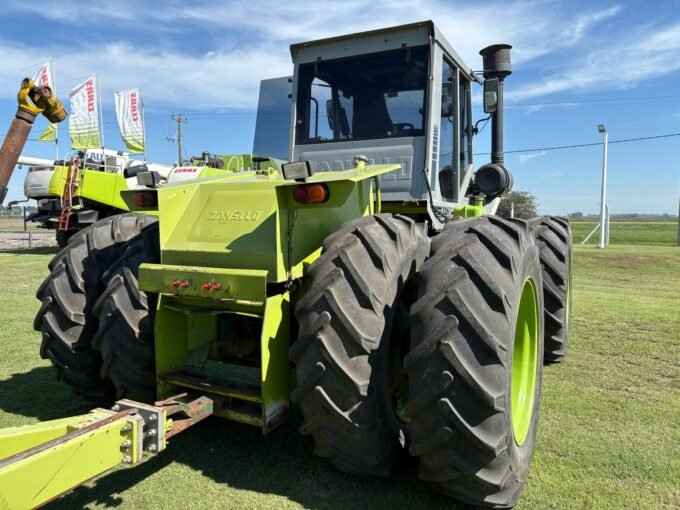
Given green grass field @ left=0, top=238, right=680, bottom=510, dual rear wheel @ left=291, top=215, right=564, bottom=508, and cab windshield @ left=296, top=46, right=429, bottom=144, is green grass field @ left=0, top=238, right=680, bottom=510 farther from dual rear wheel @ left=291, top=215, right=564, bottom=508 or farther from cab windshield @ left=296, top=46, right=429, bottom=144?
cab windshield @ left=296, top=46, right=429, bottom=144

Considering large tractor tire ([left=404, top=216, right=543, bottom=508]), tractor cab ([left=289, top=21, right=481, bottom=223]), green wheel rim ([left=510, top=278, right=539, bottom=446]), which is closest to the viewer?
large tractor tire ([left=404, top=216, right=543, bottom=508])


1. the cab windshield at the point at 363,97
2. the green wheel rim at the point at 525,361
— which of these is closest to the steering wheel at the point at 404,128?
the cab windshield at the point at 363,97

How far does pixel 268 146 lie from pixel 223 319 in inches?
110

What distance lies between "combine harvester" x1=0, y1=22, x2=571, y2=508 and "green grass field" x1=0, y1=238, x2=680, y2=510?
0.86 feet

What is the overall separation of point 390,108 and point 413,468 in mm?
2815

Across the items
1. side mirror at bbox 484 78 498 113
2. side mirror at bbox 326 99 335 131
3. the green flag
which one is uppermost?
the green flag

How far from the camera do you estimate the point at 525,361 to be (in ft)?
11.5

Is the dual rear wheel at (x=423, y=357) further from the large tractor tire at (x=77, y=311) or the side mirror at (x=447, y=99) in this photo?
the side mirror at (x=447, y=99)

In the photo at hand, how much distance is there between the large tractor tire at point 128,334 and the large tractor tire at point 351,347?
1075 millimetres

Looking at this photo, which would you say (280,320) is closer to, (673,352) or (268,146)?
(268,146)

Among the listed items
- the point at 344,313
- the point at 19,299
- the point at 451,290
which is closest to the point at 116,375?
the point at 344,313

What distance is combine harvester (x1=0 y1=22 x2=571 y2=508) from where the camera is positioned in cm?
Answer: 245

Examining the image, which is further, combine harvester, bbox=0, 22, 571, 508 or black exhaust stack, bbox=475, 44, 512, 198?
black exhaust stack, bbox=475, 44, 512, 198

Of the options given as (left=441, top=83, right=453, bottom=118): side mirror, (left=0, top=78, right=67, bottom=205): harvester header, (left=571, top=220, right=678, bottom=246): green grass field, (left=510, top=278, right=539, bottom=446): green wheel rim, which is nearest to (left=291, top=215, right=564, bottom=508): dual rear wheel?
(left=510, top=278, right=539, bottom=446): green wheel rim
